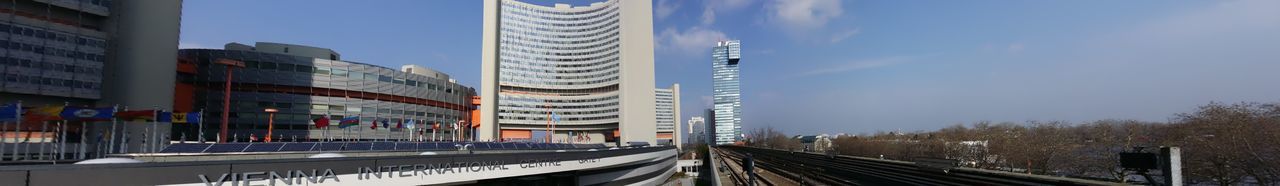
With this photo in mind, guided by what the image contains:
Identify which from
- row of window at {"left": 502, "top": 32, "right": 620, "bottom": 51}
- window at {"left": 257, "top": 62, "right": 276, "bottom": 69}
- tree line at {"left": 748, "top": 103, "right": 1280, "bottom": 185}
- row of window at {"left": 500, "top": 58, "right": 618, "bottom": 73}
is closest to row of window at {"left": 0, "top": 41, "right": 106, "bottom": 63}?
window at {"left": 257, "top": 62, "right": 276, "bottom": 69}

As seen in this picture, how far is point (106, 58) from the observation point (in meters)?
44.6

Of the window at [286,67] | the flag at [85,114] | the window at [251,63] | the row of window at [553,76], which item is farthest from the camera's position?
the row of window at [553,76]

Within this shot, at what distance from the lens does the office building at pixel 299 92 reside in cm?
7231

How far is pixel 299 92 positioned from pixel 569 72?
2446 inches

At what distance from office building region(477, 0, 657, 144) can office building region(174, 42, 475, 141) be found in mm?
34759

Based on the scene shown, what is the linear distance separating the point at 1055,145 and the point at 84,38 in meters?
72.1

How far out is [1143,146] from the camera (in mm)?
18516

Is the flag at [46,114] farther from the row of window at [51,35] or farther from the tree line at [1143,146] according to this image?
the tree line at [1143,146]

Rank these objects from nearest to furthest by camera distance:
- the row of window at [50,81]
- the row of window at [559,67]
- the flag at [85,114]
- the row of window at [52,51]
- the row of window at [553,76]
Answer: the flag at [85,114] < the row of window at [50,81] < the row of window at [52,51] < the row of window at [553,76] < the row of window at [559,67]

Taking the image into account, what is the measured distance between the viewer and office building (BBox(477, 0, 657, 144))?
123 m

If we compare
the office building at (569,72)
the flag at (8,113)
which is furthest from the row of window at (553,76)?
the flag at (8,113)

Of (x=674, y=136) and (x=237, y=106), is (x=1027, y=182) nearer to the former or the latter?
(x=237, y=106)

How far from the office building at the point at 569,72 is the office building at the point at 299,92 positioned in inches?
1368

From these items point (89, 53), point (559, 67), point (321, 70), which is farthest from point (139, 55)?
point (559, 67)
